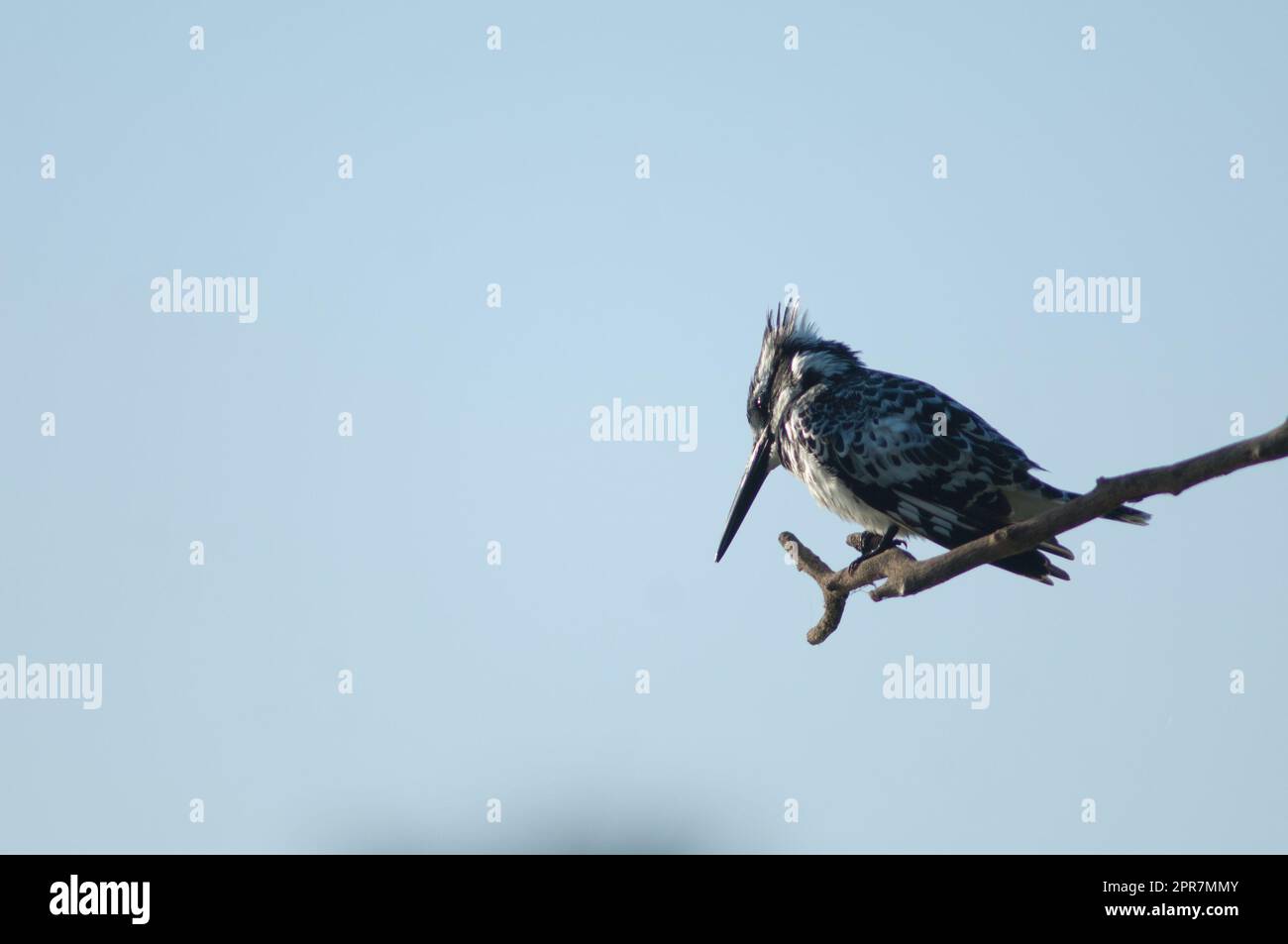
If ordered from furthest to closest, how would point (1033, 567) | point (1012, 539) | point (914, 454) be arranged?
point (914, 454)
point (1033, 567)
point (1012, 539)

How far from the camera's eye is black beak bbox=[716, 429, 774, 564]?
1254cm

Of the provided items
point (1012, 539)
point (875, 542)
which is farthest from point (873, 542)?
point (1012, 539)

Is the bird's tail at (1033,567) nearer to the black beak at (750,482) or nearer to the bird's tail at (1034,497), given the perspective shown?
the bird's tail at (1034,497)

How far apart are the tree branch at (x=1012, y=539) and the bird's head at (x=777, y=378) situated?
2412mm

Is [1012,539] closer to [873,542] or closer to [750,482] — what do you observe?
[873,542]

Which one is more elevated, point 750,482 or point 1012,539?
point 750,482

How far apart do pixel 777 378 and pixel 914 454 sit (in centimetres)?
199

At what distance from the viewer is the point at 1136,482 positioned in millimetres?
6395

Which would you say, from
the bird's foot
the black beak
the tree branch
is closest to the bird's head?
the black beak

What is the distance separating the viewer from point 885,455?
11.1 meters

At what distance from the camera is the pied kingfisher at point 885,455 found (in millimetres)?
10695

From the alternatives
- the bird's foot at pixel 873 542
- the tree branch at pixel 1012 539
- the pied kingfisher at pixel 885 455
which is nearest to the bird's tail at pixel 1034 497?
the pied kingfisher at pixel 885 455

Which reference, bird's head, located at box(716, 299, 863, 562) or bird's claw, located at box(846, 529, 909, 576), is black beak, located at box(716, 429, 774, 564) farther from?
bird's claw, located at box(846, 529, 909, 576)
